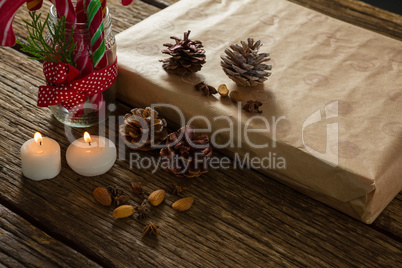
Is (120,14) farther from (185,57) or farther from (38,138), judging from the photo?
(38,138)

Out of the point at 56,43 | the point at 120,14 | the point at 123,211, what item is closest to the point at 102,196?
the point at 123,211

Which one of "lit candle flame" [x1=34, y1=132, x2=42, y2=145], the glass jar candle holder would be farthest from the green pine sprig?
"lit candle flame" [x1=34, y1=132, x2=42, y2=145]

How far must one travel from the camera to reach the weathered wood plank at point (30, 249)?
0.69m

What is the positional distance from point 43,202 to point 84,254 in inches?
4.8

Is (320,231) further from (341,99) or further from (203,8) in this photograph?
(203,8)

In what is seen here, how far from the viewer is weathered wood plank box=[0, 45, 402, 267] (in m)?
0.74

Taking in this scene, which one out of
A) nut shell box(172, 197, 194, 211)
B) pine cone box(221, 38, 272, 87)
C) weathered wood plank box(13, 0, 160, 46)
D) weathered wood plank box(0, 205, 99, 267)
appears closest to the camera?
weathered wood plank box(0, 205, 99, 267)

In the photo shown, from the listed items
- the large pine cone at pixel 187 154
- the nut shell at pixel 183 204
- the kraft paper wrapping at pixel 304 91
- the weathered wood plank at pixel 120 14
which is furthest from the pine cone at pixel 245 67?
the weathered wood plank at pixel 120 14

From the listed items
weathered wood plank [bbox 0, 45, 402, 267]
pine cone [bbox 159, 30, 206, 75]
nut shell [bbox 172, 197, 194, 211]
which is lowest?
weathered wood plank [bbox 0, 45, 402, 267]

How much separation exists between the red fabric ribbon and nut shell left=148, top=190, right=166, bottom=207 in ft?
0.71

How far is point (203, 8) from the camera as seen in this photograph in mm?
1156

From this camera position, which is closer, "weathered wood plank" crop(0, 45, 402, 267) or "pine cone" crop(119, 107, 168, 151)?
"weathered wood plank" crop(0, 45, 402, 267)

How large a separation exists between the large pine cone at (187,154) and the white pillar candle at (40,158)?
185mm

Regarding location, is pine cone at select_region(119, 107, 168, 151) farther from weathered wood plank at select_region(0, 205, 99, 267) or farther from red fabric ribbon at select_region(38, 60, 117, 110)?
weathered wood plank at select_region(0, 205, 99, 267)
